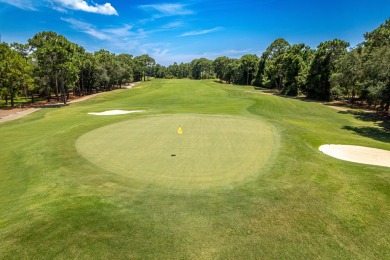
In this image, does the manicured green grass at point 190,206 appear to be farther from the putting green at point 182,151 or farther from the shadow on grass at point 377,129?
the shadow on grass at point 377,129

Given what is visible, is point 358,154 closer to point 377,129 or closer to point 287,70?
point 377,129

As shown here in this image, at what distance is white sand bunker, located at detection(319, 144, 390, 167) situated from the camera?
14.3 m

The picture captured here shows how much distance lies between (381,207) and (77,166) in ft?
43.0

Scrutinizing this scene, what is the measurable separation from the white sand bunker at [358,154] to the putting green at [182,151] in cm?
387

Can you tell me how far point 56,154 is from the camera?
564 inches

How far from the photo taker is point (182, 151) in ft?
45.5

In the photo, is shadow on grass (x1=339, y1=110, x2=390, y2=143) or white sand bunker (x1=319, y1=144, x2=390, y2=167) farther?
shadow on grass (x1=339, y1=110, x2=390, y2=143)

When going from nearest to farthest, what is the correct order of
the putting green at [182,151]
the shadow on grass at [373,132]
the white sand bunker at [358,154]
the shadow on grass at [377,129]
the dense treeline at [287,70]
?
the putting green at [182,151], the white sand bunker at [358,154], the shadow on grass at [373,132], the shadow on grass at [377,129], the dense treeline at [287,70]

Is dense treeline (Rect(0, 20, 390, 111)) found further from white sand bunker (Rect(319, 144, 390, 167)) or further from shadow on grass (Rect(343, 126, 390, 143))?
white sand bunker (Rect(319, 144, 390, 167))

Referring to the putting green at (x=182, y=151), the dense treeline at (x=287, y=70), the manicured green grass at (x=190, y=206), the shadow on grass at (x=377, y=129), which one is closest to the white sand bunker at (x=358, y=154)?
the manicured green grass at (x=190, y=206)

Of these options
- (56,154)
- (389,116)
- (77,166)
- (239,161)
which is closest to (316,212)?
(239,161)

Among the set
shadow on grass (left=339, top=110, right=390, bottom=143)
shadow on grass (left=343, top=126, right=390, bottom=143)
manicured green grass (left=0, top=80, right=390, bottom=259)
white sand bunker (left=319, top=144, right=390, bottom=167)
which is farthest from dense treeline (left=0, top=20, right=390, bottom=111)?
manicured green grass (left=0, top=80, right=390, bottom=259)

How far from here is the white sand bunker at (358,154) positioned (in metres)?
14.3

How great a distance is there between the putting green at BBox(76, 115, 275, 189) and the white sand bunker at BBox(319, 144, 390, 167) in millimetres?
3869
